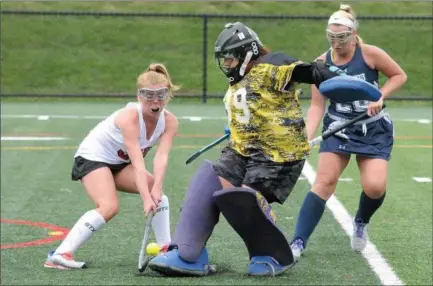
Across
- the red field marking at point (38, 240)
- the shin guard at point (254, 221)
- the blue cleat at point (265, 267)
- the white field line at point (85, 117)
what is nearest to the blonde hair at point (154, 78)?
the shin guard at point (254, 221)

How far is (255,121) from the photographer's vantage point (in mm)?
6660

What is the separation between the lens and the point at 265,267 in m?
6.75

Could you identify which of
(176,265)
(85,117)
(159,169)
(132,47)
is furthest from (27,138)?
(132,47)

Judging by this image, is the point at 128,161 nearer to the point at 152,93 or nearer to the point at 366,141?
the point at 152,93

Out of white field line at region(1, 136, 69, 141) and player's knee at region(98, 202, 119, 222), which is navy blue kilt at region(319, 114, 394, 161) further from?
white field line at region(1, 136, 69, 141)

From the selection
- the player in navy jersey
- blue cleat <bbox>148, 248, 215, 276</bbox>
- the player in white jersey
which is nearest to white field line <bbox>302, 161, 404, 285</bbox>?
the player in navy jersey

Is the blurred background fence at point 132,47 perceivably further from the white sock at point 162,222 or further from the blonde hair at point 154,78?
the blonde hair at point 154,78

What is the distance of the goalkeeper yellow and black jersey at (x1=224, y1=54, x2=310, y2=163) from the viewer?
21.5ft

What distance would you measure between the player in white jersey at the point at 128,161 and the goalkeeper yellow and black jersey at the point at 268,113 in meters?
0.63

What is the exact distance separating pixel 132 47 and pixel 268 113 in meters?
18.1

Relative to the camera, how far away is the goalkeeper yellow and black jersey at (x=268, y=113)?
654 centimetres

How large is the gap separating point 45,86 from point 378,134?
16429 millimetres

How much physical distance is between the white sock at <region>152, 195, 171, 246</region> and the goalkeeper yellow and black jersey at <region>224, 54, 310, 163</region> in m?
0.89

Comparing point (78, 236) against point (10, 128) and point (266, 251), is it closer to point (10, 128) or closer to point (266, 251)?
point (266, 251)
